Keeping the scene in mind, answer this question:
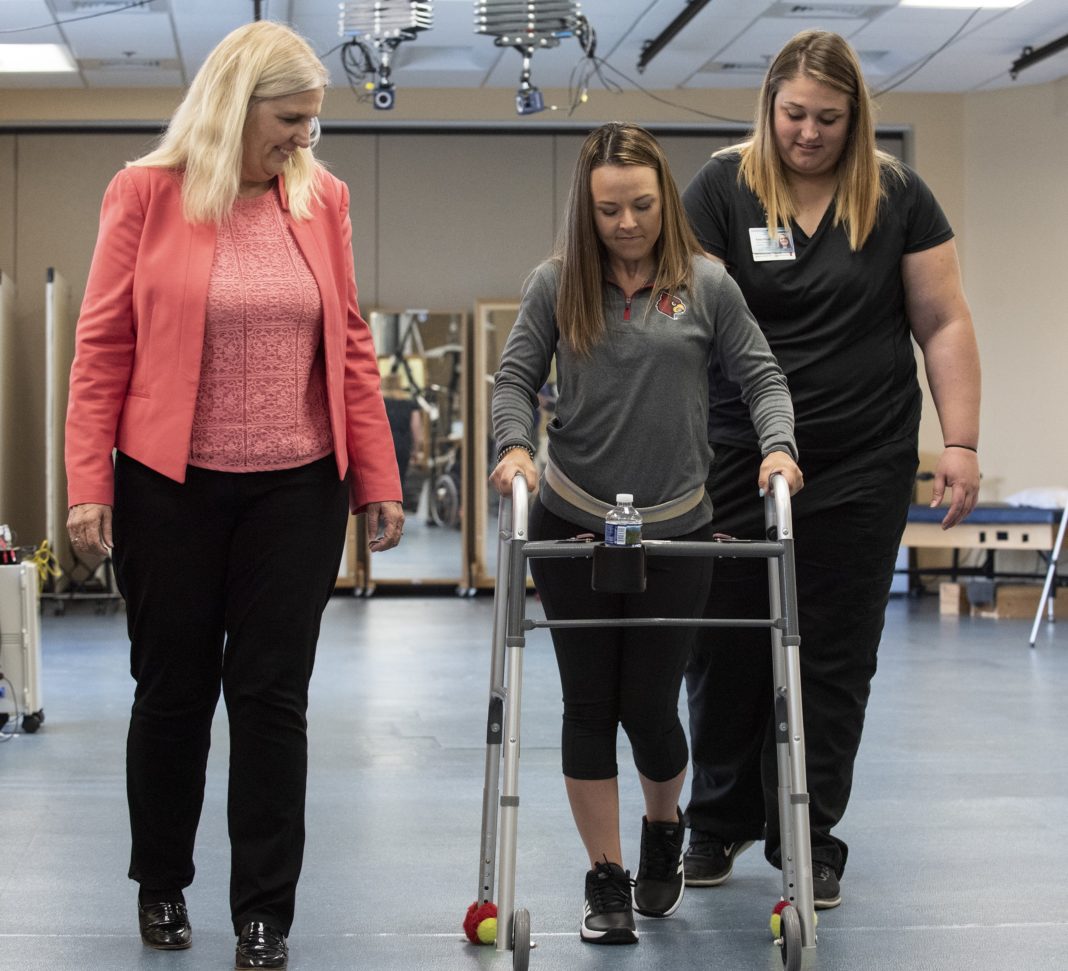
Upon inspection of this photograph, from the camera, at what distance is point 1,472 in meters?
9.41

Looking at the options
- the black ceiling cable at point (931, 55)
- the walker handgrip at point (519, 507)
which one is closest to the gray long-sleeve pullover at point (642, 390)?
the walker handgrip at point (519, 507)

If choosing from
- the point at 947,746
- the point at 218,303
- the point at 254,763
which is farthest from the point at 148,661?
the point at 947,746

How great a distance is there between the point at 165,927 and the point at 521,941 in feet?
2.14

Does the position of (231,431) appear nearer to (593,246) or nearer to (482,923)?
(593,246)

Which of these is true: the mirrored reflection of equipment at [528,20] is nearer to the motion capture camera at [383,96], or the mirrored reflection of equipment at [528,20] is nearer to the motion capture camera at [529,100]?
the motion capture camera at [529,100]

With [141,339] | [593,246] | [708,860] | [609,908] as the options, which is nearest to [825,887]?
[708,860]

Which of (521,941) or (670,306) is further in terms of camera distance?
(670,306)

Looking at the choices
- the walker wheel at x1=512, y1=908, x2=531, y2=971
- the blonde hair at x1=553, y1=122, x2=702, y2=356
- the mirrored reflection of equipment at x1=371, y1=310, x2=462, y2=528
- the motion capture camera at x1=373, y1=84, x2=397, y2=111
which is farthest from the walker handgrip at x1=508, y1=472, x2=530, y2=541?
the mirrored reflection of equipment at x1=371, y1=310, x2=462, y2=528

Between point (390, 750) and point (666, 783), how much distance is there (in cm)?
195

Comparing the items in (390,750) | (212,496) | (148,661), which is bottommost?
(390,750)

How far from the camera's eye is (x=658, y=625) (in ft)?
7.26

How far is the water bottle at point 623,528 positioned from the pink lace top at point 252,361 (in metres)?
0.49

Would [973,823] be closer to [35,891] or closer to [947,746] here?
[947,746]

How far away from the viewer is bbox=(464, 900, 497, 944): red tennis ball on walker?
7.77 ft
